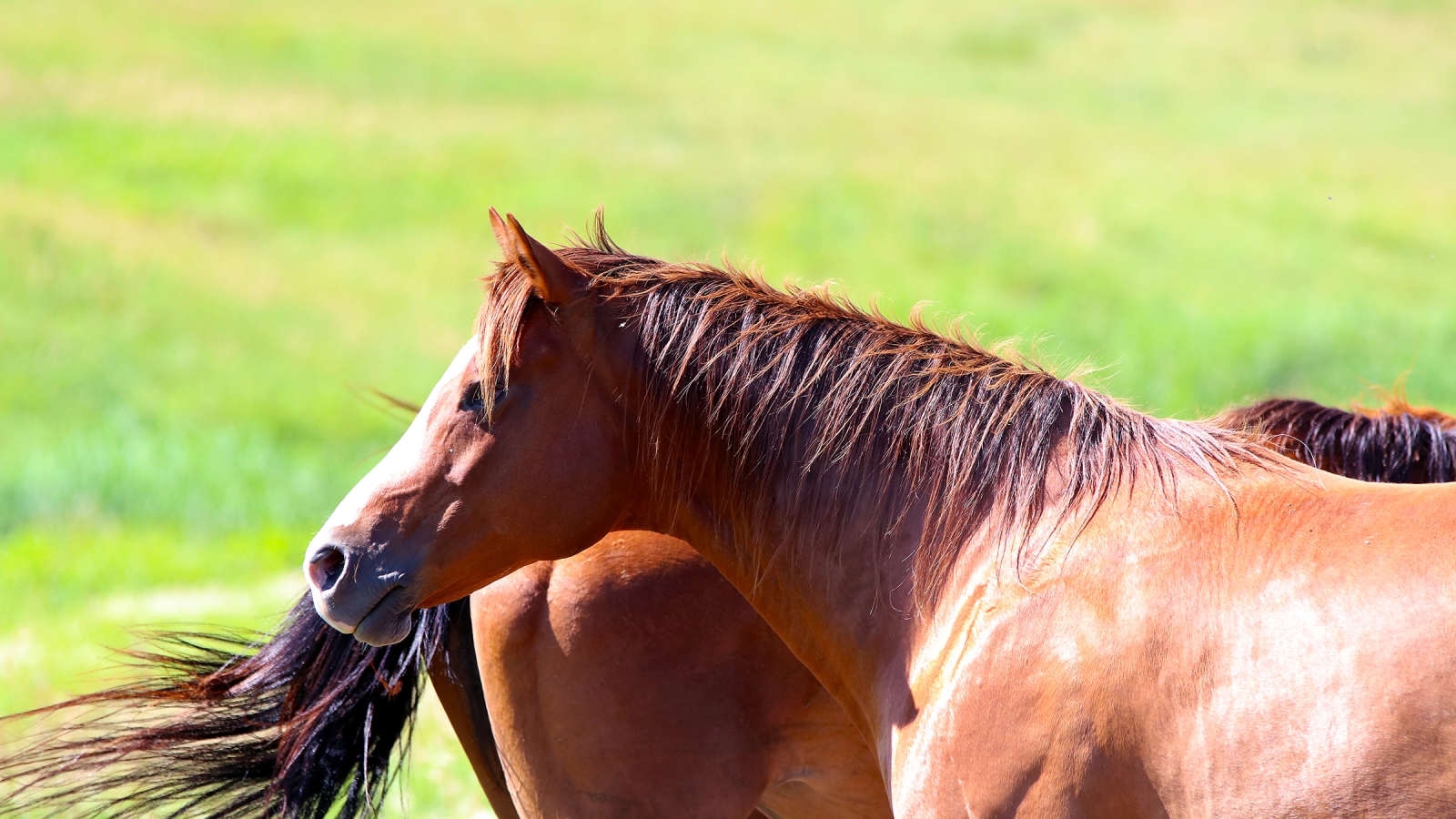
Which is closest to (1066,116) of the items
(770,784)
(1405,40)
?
(1405,40)

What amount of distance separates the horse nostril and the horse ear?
674 mm

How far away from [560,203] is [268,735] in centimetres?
1738

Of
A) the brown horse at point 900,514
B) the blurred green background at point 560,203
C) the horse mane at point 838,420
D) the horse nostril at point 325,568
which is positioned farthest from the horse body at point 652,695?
the blurred green background at point 560,203

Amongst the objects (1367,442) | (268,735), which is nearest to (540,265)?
(268,735)

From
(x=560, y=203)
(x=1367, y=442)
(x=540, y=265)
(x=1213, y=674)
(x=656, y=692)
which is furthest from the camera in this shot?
(x=560, y=203)

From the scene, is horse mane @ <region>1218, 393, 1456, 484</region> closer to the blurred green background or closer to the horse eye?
the horse eye

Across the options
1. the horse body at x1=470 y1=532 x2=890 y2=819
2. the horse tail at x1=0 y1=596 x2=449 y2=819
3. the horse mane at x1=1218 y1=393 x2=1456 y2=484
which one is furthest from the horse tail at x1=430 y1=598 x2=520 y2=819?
the horse mane at x1=1218 y1=393 x2=1456 y2=484

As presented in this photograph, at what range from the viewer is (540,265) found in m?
2.53

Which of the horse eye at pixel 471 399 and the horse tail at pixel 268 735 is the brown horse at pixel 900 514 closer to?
the horse eye at pixel 471 399

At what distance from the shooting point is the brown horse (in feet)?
7.11

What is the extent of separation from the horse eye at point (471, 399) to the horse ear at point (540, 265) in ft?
0.75

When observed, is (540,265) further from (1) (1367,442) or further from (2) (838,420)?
(1) (1367,442)

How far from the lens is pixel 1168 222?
20594 millimetres

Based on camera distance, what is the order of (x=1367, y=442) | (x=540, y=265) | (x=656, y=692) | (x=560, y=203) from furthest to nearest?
(x=560, y=203), (x=1367, y=442), (x=656, y=692), (x=540, y=265)
